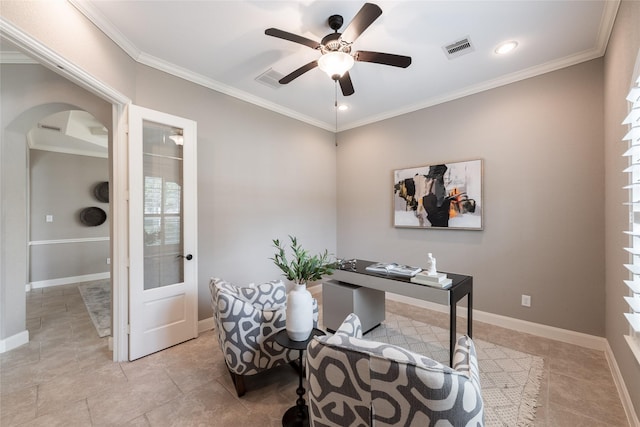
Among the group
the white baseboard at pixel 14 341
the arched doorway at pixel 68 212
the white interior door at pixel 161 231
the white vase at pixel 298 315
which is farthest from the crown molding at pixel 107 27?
the white baseboard at pixel 14 341

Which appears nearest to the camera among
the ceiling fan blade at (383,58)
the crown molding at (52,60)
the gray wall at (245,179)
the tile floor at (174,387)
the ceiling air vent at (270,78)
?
the crown molding at (52,60)

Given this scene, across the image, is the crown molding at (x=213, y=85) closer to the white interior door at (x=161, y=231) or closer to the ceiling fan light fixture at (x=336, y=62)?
the white interior door at (x=161, y=231)

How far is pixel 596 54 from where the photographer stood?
2.49 m

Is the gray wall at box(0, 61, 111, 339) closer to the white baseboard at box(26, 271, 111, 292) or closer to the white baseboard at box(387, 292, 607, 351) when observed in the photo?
the white baseboard at box(26, 271, 111, 292)

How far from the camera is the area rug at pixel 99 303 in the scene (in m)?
3.11

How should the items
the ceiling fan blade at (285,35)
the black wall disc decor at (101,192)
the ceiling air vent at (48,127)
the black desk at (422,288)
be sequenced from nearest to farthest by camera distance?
1. the ceiling fan blade at (285,35)
2. the black desk at (422,288)
3. the ceiling air vent at (48,127)
4. the black wall disc decor at (101,192)

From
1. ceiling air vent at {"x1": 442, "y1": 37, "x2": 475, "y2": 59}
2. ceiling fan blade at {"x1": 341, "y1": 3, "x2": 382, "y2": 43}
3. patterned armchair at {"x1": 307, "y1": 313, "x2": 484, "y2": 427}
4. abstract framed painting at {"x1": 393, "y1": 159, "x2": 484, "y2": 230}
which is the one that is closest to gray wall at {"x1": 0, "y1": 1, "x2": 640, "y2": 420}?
abstract framed painting at {"x1": 393, "y1": 159, "x2": 484, "y2": 230}

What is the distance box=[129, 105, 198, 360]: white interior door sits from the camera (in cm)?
239

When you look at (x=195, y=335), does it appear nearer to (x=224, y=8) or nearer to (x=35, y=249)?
(x=224, y=8)

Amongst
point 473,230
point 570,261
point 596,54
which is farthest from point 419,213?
point 596,54

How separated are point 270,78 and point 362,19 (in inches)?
64.6

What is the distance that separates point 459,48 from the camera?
8.11 ft

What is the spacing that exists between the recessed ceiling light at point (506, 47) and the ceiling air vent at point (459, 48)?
0.25m

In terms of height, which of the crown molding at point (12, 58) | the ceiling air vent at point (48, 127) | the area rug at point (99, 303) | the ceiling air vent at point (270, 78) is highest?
the ceiling air vent at point (270, 78)
